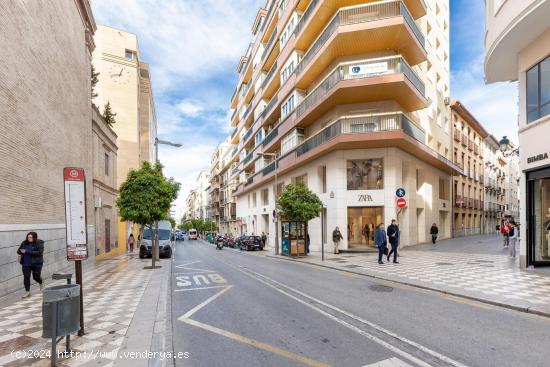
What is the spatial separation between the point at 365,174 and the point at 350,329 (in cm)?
1693

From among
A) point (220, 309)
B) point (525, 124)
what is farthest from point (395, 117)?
point (220, 309)

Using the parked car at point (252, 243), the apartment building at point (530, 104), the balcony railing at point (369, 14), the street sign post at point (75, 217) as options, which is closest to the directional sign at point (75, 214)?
the street sign post at point (75, 217)

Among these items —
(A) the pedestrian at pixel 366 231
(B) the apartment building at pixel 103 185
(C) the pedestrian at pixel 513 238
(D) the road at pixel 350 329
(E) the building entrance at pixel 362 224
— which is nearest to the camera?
(D) the road at pixel 350 329

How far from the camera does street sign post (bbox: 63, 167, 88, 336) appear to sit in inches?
206

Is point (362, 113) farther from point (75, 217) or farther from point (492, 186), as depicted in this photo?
point (492, 186)

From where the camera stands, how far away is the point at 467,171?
3928cm

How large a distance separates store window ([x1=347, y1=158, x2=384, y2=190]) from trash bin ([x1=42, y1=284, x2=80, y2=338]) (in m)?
18.8

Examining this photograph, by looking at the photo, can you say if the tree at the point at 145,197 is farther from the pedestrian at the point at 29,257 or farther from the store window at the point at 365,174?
the store window at the point at 365,174

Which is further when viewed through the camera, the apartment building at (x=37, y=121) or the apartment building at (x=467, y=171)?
the apartment building at (x=467, y=171)

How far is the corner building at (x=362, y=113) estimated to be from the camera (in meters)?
19.8

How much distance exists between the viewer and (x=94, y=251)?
65.7 feet

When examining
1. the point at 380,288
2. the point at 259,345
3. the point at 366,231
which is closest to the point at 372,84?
the point at 366,231

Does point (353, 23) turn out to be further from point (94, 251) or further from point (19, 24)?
point (94, 251)

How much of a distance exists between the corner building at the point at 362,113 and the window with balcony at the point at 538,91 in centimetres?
768
